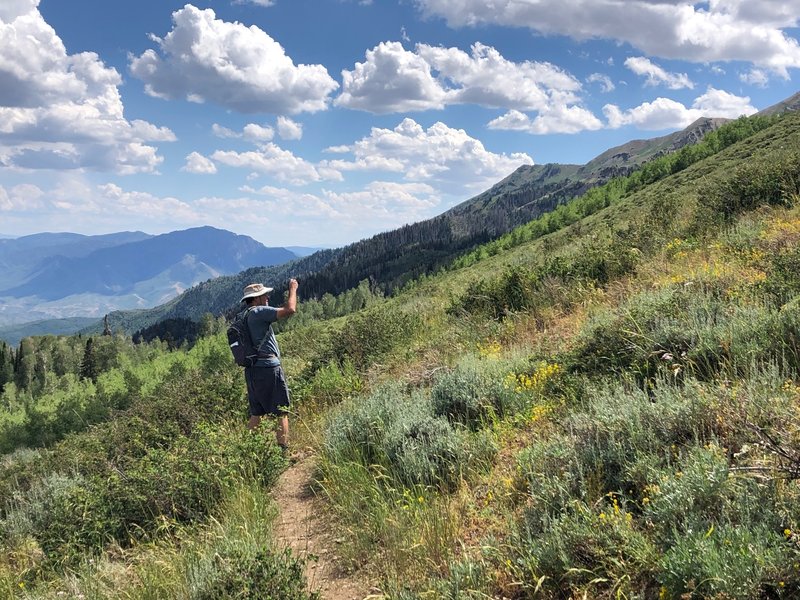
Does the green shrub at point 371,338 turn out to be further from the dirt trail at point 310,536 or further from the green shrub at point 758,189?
the green shrub at point 758,189

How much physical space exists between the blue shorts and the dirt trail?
1223 millimetres

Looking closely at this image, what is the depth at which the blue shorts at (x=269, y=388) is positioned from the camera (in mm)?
7055

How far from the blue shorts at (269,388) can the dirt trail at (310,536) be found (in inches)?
48.1

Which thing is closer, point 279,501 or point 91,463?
point 279,501

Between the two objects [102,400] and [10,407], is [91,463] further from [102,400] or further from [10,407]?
[10,407]

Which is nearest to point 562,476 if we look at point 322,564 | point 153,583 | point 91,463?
point 322,564

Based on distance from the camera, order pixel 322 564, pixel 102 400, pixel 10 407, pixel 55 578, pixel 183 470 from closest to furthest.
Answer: pixel 322 564 < pixel 55 578 < pixel 183 470 < pixel 102 400 < pixel 10 407

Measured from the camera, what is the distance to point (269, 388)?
708 cm

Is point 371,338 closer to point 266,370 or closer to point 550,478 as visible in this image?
point 266,370

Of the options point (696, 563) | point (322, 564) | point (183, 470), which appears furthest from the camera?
point (183, 470)

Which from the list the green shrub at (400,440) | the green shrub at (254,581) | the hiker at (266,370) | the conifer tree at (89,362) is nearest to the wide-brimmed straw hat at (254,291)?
the hiker at (266,370)

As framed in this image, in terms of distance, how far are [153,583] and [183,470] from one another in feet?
5.66

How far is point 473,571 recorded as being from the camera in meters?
2.86

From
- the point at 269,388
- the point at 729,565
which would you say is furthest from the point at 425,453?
the point at 269,388
